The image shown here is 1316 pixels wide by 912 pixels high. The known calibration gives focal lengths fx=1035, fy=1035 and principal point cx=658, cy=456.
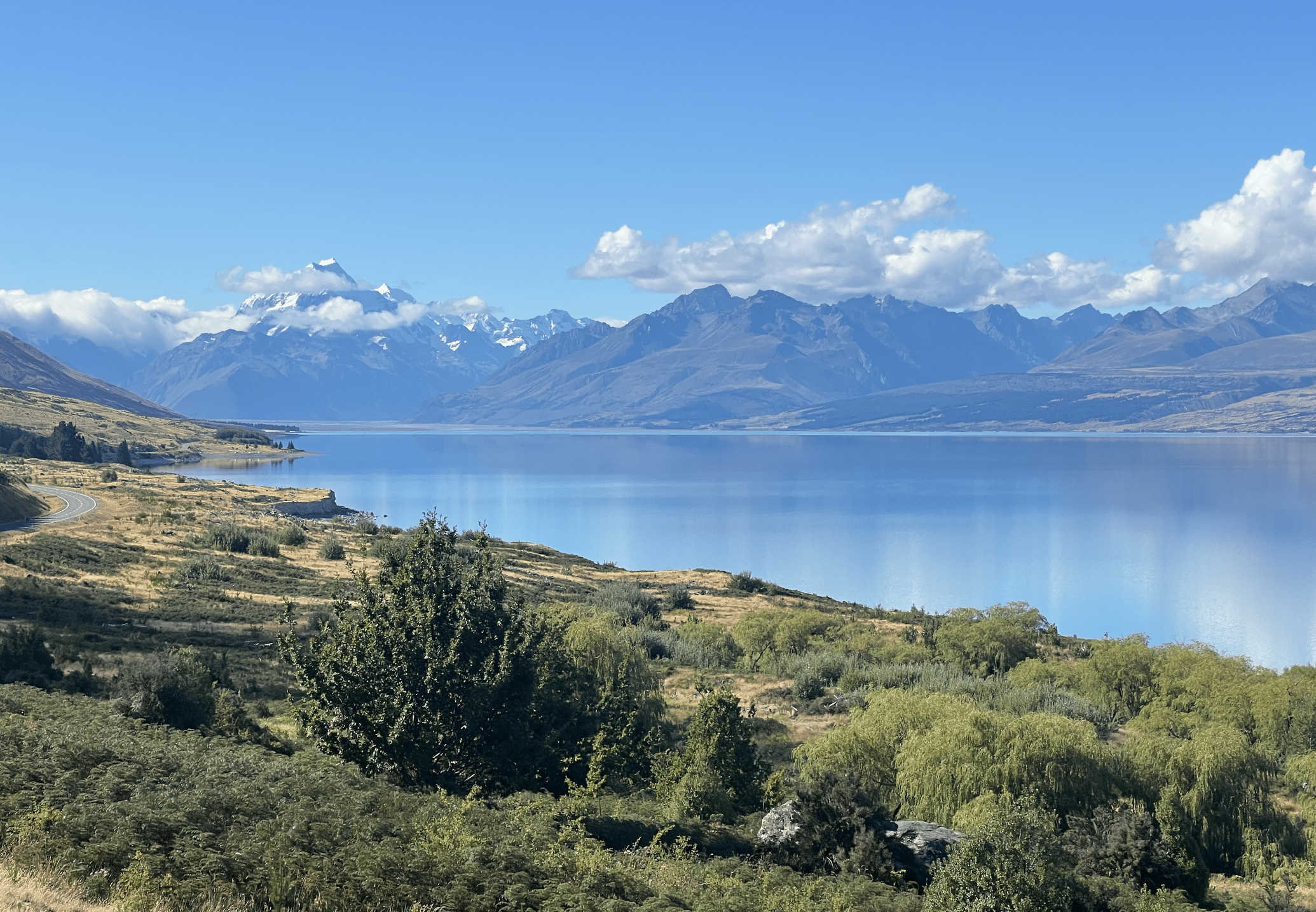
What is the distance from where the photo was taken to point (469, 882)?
1313cm

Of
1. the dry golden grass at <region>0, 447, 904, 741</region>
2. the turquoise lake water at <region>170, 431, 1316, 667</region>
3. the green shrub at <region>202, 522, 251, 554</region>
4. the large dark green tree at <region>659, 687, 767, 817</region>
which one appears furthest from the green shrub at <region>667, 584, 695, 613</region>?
the large dark green tree at <region>659, 687, 767, 817</region>

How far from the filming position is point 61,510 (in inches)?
3125

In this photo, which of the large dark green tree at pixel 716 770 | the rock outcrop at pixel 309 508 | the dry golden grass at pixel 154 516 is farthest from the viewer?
the rock outcrop at pixel 309 508

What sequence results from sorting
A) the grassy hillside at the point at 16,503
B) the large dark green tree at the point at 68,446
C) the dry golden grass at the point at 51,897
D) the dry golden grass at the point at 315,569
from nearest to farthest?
the dry golden grass at the point at 51,897
the dry golden grass at the point at 315,569
the grassy hillside at the point at 16,503
the large dark green tree at the point at 68,446

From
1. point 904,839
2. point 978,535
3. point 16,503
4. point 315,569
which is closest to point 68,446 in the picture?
point 16,503

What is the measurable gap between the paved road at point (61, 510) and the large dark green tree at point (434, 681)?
56.9m

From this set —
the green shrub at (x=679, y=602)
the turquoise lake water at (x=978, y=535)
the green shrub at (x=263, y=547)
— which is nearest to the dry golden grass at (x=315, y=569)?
the green shrub at (x=679, y=602)

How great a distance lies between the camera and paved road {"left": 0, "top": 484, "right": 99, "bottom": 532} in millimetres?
68438

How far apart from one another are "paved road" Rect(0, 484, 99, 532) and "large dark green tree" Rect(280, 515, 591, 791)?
5687 centimetres

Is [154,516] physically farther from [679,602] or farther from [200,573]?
[679,602]

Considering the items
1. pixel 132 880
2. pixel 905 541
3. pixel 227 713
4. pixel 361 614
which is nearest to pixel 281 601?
pixel 227 713

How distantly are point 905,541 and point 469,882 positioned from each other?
337 feet

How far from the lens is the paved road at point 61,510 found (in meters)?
68.4

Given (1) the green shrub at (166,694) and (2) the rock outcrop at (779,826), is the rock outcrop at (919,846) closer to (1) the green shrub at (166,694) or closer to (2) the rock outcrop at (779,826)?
(2) the rock outcrop at (779,826)
